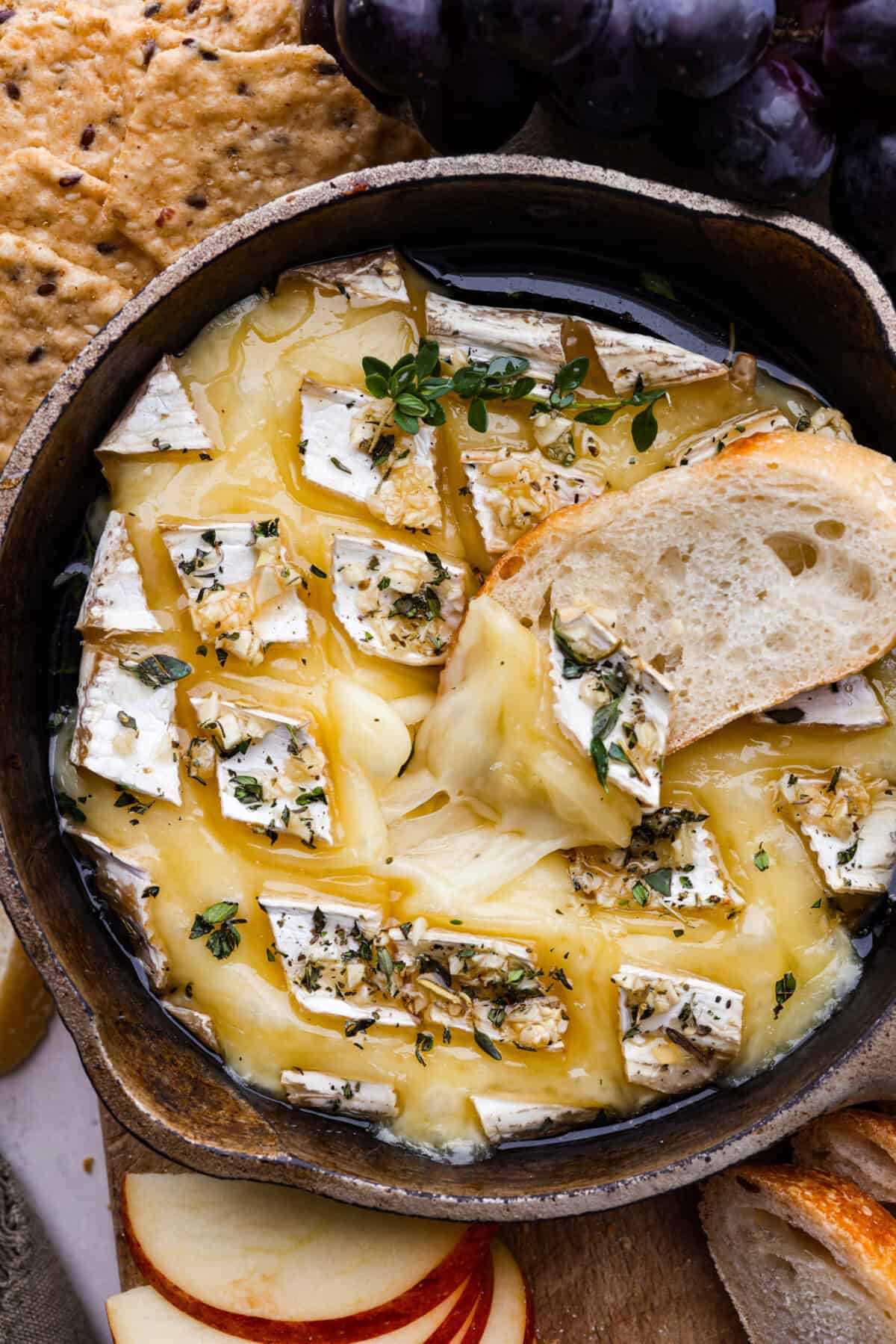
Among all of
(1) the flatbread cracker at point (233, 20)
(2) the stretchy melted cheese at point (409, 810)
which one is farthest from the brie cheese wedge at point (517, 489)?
(1) the flatbread cracker at point (233, 20)

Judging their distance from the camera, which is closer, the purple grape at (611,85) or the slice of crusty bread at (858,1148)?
the purple grape at (611,85)

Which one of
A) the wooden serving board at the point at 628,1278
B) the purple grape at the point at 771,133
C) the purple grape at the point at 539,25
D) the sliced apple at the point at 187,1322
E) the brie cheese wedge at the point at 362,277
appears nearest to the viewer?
the purple grape at the point at 539,25

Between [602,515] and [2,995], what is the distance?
1.47m

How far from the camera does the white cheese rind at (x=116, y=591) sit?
1.84 m

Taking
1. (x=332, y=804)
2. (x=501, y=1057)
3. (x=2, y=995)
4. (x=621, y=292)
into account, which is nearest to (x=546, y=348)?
(x=621, y=292)

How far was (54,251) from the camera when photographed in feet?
6.84

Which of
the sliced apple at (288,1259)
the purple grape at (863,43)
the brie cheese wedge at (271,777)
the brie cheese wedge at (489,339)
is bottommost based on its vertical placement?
the sliced apple at (288,1259)

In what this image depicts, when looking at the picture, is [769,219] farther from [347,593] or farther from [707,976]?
[707,976]

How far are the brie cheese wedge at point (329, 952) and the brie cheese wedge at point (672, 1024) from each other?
348 mm

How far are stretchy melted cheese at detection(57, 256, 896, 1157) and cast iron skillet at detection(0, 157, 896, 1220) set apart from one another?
69 mm

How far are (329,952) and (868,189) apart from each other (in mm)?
1386

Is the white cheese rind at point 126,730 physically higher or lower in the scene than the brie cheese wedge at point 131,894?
higher

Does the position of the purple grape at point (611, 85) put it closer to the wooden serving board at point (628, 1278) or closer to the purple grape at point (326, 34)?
the purple grape at point (326, 34)

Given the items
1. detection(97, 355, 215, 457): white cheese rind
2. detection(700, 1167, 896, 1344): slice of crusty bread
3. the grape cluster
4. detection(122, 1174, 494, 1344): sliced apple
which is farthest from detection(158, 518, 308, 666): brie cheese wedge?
detection(700, 1167, 896, 1344): slice of crusty bread
